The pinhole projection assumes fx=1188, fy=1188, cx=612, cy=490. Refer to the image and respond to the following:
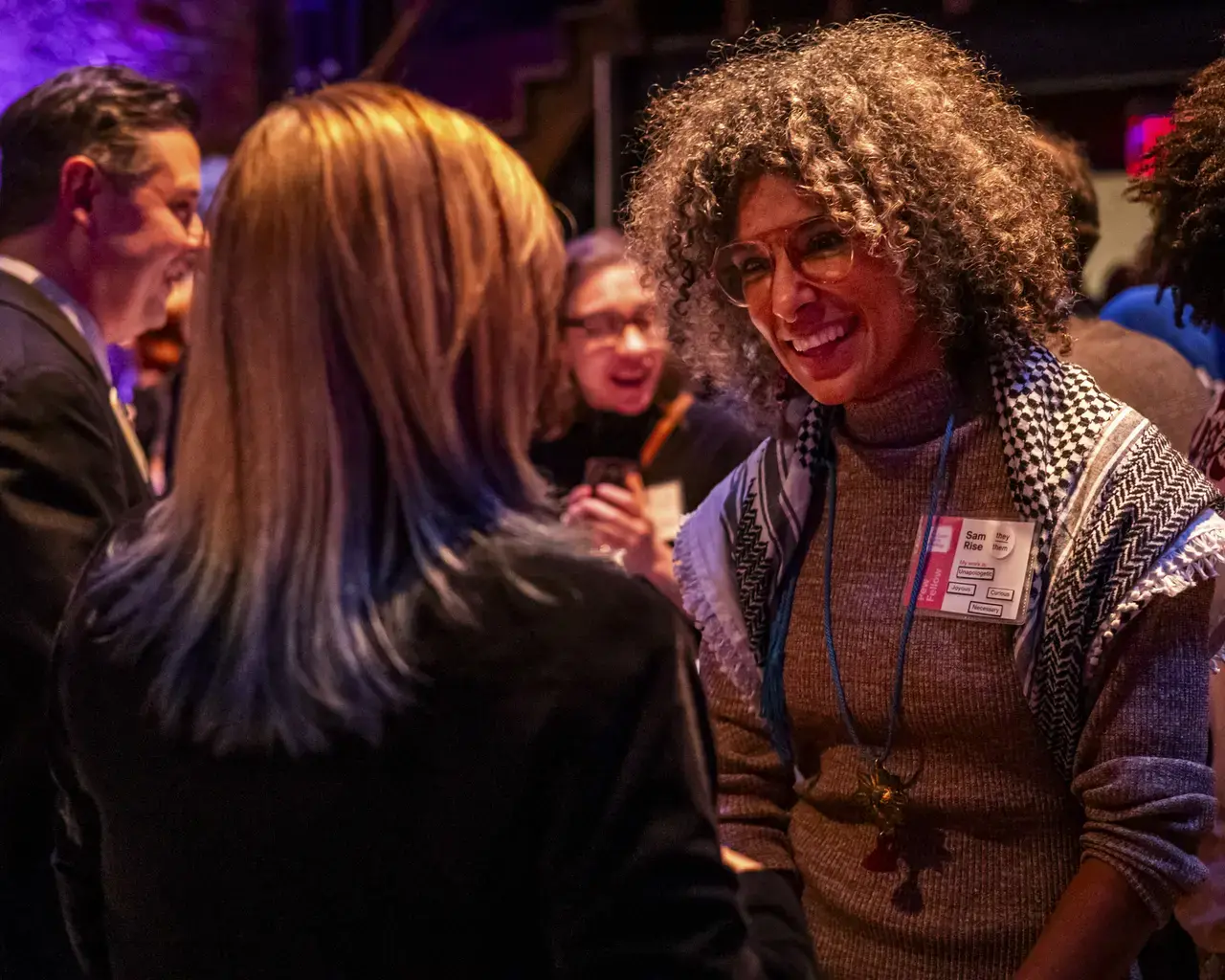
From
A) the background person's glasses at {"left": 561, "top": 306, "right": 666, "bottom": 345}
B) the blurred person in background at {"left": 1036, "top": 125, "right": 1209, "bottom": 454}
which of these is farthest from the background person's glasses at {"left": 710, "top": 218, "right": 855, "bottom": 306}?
the background person's glasses at {"left": 561, "top": 306, "right": 666, "bottom": 345}

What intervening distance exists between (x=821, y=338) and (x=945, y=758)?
547mm

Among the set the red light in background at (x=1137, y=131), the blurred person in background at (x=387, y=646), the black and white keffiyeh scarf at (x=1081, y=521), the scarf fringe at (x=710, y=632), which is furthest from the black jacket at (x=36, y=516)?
the red light in background at (x=1137, y=131)

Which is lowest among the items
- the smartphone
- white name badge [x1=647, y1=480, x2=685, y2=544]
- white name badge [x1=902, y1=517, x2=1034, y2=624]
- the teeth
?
white name badge [x1=647, y1=480, x2=685, y2=544]

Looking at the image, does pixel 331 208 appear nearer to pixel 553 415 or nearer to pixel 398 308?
pixel 398 308

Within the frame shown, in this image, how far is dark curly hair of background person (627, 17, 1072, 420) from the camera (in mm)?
1503

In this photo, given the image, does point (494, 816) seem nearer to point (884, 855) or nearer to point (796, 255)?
point (884, 855)

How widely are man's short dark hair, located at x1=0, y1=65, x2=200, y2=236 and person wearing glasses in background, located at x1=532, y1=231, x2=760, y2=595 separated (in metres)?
1.11

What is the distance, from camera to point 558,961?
92 centimetres

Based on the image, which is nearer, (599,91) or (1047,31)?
(1047,31)

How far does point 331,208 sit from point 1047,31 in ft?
17.1

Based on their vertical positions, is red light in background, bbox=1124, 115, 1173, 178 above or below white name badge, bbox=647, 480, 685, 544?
above

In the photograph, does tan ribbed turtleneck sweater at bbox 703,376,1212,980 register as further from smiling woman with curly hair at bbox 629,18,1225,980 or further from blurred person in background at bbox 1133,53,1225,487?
blurred person in background at bbox 1133,53,1225,487

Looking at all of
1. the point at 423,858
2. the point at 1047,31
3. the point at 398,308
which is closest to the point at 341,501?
the point at 398,308

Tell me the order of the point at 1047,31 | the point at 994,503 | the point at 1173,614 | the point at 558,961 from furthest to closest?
the point at 1047,31
the point at 994,503
the point at 1173,614
the point at 558,961
